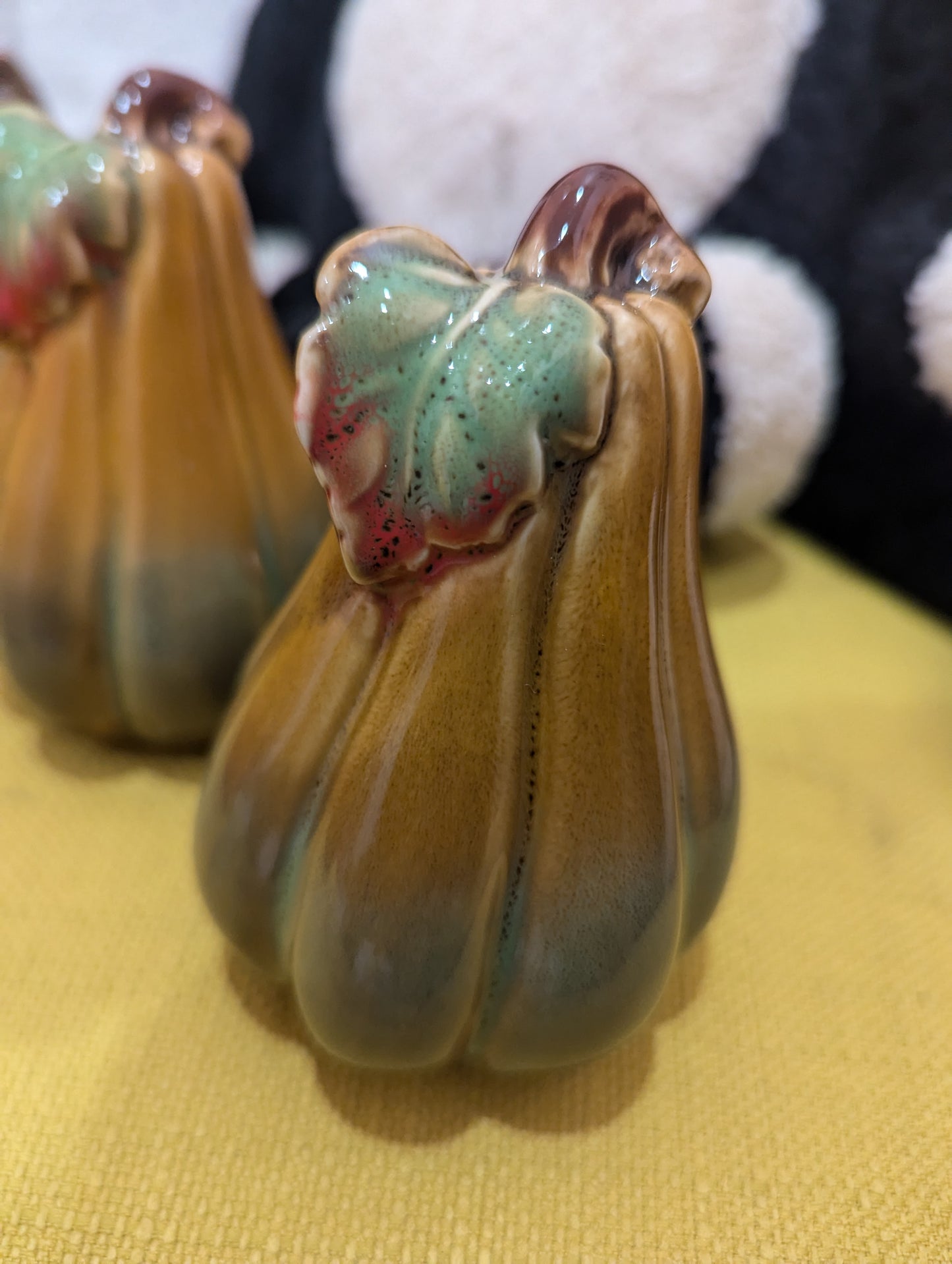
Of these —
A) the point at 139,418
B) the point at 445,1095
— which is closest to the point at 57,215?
the point at 139,418

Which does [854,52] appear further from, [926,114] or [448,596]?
[448,596]

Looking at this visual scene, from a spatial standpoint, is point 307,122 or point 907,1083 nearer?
point 907,1083

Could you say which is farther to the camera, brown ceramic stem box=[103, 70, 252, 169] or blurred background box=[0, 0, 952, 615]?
blurred background box=[0, 0, 952, 615]

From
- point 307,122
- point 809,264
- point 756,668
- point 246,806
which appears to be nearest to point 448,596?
point 246,806

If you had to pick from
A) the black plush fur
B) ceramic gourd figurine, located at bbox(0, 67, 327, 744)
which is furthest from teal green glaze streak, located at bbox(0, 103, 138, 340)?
the black plush fur

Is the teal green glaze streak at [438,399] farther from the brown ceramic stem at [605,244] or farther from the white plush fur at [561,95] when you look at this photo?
the white plush fur at [561,95]

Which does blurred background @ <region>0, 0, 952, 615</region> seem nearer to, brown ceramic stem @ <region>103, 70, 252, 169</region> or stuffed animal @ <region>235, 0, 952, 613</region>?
stuffed animal @ <region>235, 0, 952, 613</region>
